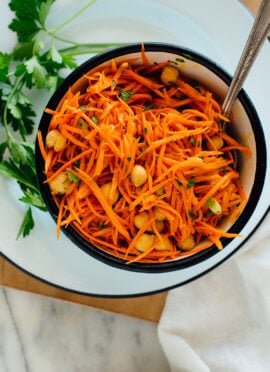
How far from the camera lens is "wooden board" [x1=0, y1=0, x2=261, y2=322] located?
130 centimetres

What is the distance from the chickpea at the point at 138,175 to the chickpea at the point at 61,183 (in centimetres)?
13

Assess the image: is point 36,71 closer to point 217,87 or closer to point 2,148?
point 2,148

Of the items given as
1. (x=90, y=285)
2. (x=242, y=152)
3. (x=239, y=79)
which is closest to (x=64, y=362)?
(x=90, y=285)

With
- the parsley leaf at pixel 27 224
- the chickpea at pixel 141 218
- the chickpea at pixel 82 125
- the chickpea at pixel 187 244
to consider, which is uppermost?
the chickpea at pixel 82 125

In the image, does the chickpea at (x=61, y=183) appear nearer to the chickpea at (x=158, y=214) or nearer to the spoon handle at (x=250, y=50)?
the chickpea at (x=158, y=214)

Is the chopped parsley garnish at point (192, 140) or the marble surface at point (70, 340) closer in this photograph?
the chopped parsley garnish at point (192, 140)

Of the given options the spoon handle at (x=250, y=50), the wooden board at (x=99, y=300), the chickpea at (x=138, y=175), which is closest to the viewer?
the spoon handle at (x=250, y=50)

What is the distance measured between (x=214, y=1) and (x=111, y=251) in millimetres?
631

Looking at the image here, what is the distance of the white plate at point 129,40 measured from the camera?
1153mm

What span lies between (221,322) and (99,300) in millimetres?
346

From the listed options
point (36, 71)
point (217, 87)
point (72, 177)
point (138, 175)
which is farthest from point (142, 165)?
point (36, 71)

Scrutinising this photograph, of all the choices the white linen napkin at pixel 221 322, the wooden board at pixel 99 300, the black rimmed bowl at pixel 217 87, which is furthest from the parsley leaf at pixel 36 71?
the white linen napkin at pixel 221 322

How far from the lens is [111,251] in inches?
38.8

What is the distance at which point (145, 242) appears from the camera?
95cm
